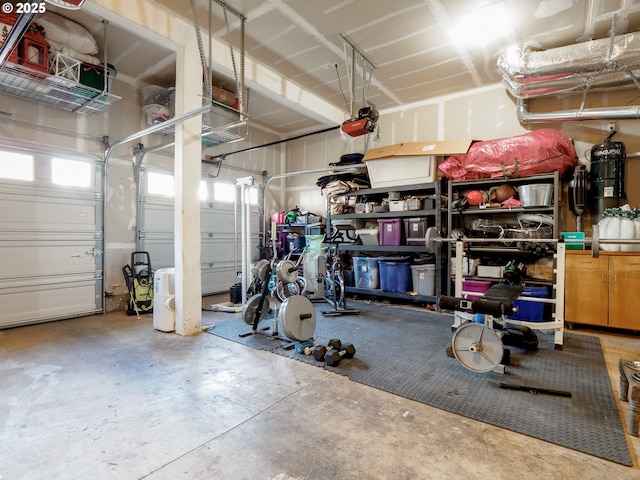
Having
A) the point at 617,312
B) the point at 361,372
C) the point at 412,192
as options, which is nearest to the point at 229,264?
the point at 412,192

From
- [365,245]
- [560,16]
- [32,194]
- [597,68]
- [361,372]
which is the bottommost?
[361,372]

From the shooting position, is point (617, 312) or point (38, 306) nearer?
point (617, 312)

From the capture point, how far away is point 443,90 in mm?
5609

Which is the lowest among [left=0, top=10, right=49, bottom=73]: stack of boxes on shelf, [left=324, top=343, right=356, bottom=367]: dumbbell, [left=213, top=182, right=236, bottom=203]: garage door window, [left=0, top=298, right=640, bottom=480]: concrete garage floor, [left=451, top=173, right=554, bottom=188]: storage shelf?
[left=0, top=298, right=640, bottom=480]: concrete garage floor

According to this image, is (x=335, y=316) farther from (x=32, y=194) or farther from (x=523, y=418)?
(x=32, y=194)

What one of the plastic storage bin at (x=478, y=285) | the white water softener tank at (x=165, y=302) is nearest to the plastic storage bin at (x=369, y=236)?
the plastic storage bin at (x=478, y=285)

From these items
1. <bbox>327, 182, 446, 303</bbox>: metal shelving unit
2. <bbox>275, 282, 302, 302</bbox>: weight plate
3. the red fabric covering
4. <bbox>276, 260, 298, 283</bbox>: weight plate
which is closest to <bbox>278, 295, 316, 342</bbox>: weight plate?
<bbox>276, 260, 298, 283</bbox>: weight plate

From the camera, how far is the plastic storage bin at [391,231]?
18.4ft

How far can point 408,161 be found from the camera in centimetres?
552

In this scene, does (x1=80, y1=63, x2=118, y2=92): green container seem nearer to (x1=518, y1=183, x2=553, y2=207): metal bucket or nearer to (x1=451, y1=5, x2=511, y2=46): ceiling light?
(x1=451, y1=5, x2=511, y2=46): ceiling light

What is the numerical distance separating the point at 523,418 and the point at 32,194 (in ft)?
19.7

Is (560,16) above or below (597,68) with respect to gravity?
above

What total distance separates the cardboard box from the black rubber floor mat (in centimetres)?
255

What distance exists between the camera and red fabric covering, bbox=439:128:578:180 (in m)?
4.34
